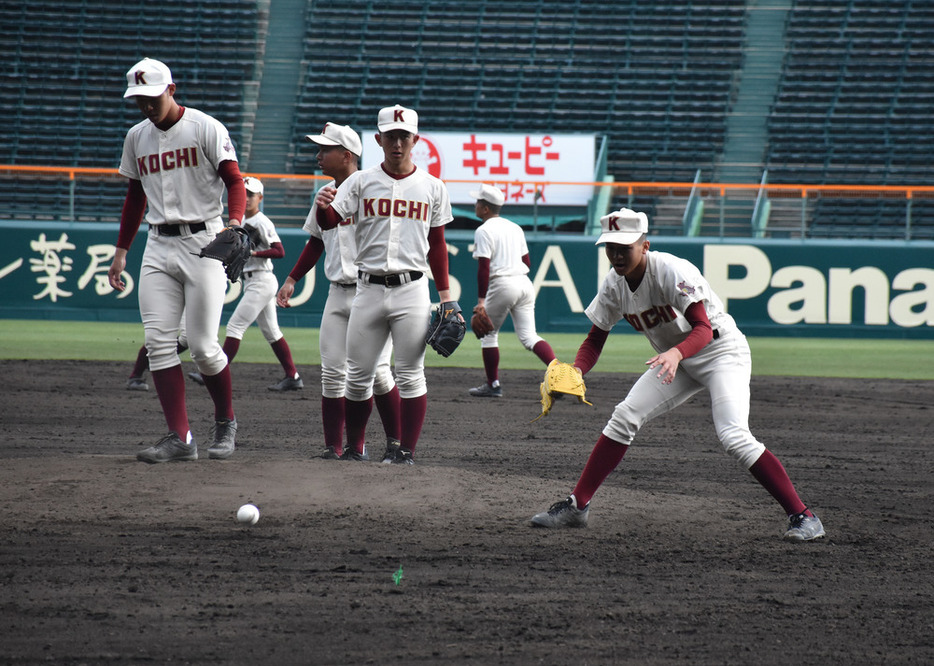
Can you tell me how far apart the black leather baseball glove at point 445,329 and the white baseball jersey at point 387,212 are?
0.38 meters

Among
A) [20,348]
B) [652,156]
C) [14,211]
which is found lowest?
[20,348]

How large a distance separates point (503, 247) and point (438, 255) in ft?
15.0

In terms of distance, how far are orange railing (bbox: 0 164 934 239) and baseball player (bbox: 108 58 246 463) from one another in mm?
11852

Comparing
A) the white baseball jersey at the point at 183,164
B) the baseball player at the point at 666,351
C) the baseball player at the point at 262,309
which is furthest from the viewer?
the baseball player at the point at 262,309

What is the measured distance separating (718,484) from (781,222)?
1162cm

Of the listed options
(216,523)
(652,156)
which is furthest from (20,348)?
(652,156)

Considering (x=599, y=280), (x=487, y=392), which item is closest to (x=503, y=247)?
(x=487, y=392)

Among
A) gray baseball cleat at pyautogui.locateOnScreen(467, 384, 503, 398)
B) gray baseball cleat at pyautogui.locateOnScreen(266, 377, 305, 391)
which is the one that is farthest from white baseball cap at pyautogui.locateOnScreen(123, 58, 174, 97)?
gray baseball cleat at pyautogui.locateOnScreen(467, 384, 503, 398)

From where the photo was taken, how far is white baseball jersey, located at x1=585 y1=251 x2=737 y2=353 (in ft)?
17.1

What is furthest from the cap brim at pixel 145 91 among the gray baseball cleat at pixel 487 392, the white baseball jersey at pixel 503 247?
the gray baseball cleat at pixel 487 392

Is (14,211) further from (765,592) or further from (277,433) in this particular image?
(765,592)

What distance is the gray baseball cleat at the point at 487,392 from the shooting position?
11.2 metres

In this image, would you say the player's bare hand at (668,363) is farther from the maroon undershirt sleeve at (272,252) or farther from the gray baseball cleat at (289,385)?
the gray baseball cleat at (289,385)

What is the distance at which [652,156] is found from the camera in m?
23.2
